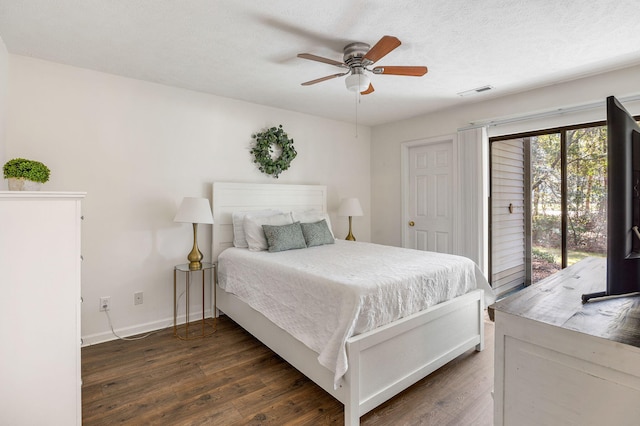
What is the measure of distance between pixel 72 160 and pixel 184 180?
92 cm

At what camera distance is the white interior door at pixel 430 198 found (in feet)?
13.2

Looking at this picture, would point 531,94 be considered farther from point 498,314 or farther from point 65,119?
point 65,119

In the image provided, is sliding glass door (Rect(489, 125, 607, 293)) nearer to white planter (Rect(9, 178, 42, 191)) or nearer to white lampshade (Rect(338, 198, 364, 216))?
white lampshade (Rect(338, 198, 364, 216))

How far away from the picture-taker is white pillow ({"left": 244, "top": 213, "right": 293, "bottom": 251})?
124 inches

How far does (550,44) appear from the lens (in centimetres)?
228

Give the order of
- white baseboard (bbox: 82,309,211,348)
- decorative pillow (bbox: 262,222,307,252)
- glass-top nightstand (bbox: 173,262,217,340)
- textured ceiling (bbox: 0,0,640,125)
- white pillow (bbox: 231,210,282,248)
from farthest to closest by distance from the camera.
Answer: white pillow (bbox: 231,210,282,248), decorative pillow (bbox: 262,222,307,252), glass-top nightstand (bbox: 173,262,217,340), white baseboard (bbox: 82,309,211,348), textured ceiling (bbox: 0,0,640,125)

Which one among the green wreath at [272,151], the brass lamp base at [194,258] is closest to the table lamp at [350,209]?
the green wreath at [272,151]

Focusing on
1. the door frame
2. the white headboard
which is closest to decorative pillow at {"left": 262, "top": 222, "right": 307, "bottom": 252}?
the white headboard

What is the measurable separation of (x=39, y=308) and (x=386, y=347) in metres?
A: 1.87

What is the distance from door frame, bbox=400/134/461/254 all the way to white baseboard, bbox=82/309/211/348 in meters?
2.92

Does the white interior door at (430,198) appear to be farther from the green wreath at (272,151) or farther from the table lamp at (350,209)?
the green wreath at (272,151)

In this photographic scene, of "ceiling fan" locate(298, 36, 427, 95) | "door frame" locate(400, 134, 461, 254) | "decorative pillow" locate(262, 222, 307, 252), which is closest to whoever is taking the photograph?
"ceiling fan" locate(298, 36, 427, 95)

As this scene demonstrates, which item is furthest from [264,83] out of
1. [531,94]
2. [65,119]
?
[531,94]

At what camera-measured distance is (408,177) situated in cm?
446
